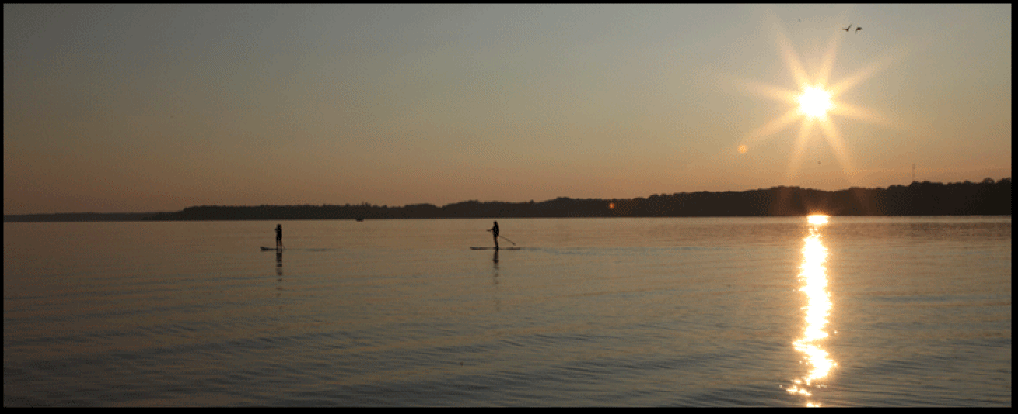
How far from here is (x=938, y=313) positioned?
21984mm

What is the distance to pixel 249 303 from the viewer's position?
25531 mm

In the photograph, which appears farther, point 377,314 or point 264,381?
point 377,314

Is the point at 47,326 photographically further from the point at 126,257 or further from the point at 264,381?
the point at 126,257

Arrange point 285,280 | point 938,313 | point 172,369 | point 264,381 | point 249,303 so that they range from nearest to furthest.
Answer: point 264,381
point 172,369
point 938,313
point 249,303
point 285,280

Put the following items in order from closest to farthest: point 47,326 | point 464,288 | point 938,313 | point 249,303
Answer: point 47,326, point 938,313, point 249,303, point 464,288

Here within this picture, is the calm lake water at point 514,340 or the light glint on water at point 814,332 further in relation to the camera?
the light glint on water at point 814,332

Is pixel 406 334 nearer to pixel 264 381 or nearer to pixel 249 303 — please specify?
pixel 264 381

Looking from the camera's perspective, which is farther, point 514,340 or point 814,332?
point 814,332

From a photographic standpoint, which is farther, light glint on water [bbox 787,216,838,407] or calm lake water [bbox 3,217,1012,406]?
light glint on water [bbox 787,216,838,407]
